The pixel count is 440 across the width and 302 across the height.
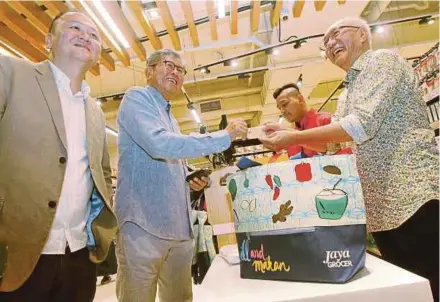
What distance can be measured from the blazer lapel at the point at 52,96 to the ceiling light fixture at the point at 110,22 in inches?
91.3

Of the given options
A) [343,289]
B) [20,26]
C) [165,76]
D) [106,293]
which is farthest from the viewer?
[106,293]

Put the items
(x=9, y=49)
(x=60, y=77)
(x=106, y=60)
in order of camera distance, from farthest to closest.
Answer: (x=106, y=60) → (x=9, y=49) → (x=60, y=77)

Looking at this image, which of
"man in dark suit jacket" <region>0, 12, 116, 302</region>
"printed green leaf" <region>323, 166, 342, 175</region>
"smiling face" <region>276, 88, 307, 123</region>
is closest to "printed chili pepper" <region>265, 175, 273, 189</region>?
"printed green leaf" <region>323, 166, 342, 175</region>

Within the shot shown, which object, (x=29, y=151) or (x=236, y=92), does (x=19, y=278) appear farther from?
(x=236, y=92)

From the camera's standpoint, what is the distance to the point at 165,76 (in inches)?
71.4

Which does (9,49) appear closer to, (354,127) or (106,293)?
(106,293)

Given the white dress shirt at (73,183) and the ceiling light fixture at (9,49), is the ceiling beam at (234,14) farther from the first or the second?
the white dress shirt at (73,183)

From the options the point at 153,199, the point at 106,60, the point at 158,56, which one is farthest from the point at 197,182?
the point at 106,60

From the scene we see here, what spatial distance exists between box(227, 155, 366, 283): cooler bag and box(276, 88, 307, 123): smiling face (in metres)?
2.13

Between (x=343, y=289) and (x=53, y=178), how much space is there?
882 millimetres

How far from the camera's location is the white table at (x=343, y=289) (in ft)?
2.69

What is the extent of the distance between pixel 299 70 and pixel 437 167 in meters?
6.57

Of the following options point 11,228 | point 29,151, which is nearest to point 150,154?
point 29,151

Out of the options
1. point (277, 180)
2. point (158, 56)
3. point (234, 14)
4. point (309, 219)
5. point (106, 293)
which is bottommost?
point (106, 293)
